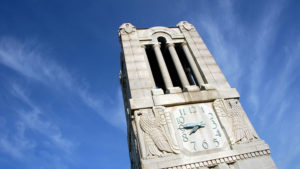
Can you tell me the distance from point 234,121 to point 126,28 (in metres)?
8.92

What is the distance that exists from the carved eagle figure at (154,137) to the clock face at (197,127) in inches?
26.9

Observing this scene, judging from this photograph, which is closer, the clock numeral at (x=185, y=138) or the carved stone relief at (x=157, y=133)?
the carved stone relief at (x=157, y=133)

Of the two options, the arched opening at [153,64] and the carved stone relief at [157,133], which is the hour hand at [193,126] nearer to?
the carved stone relief at [157,133]

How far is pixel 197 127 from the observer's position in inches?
397

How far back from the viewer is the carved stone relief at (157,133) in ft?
30.1

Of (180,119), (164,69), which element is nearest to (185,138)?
(180,119)

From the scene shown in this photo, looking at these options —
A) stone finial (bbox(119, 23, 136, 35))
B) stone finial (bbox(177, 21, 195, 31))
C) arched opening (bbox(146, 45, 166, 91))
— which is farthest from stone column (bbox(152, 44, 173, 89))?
stone finial (bbox(177, 21, 195, 31))

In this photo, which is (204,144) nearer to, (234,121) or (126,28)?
(234,121)

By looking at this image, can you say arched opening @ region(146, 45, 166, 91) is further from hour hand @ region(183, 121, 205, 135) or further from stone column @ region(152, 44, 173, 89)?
hour hand @ region(183, 121, 205, 135)

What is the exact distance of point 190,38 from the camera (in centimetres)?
1546

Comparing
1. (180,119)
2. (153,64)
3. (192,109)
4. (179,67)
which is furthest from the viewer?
(153,64)

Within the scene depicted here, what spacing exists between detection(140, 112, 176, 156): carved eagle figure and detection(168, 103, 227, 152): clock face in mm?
683

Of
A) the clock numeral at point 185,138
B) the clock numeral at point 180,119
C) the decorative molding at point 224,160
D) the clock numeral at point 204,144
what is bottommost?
the decorative molding at point 224,160

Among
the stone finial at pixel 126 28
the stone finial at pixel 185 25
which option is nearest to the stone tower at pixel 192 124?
the stone finial at pixel 126 28
